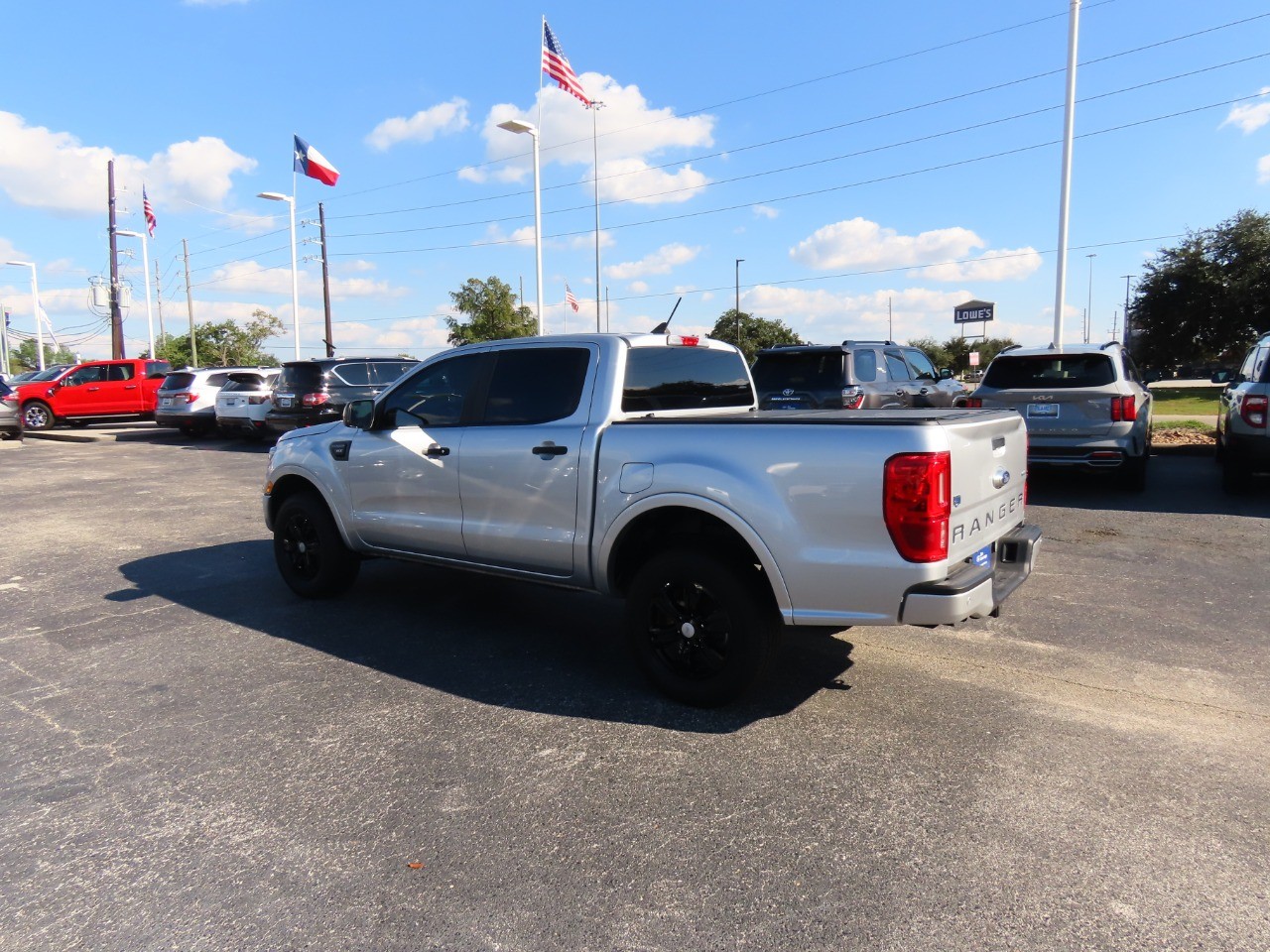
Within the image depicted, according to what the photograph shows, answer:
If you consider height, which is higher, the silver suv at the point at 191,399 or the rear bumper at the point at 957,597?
the silver suv at the point at 191,399

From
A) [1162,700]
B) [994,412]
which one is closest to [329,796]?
[994,412]

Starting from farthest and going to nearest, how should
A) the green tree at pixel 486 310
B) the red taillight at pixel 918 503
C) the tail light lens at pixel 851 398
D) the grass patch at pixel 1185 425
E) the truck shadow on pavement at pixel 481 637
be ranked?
the green tree at pixel 486 310 < the grass patch at pixel 1185 425 < the tail light lens at pixel 851 398 < the truck shadow on pavement at pixel 481 637 < the red taillight at pixel 918 503

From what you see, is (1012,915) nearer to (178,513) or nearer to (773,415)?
(773,415)

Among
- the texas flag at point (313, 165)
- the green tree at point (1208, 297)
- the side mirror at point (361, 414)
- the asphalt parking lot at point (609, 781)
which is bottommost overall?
the asphalt parking lot at point (609, 781)

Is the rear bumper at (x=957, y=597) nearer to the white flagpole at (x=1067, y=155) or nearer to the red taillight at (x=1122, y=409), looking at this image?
the red taillight at (x=1122, y=409)

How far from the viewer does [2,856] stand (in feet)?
9.59

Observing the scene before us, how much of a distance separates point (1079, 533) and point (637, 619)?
5.47m

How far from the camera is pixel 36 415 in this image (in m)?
23.8

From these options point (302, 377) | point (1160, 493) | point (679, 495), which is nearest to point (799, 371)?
point (1160, 493)

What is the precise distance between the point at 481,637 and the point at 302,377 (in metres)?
11.9

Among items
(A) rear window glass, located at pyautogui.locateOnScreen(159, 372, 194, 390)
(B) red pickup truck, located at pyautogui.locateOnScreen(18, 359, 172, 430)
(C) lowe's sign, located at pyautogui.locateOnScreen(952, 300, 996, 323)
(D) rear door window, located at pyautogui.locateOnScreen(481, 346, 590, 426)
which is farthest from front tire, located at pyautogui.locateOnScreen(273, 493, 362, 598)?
(C) lowe's sign, located at pyautogui.locateOnScreen(952, 300, 996, 323)

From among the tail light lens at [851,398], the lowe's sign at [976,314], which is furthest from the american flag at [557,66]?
the lowe's sign at [976,314]

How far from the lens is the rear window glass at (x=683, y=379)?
15.6 feet

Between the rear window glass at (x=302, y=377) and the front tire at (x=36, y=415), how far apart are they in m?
12.9
